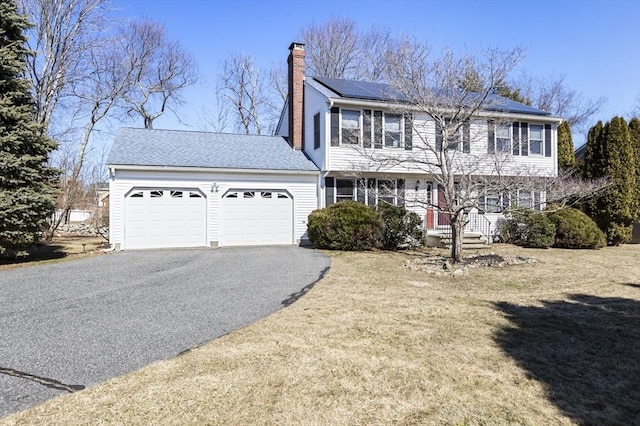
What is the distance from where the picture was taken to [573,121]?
34.7 meters

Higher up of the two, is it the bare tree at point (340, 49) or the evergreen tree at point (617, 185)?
the bare tree at point (340, 49)

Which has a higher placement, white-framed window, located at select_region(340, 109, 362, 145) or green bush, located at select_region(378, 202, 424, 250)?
white-framed window, located at select_region(340, 109, 362, 145)

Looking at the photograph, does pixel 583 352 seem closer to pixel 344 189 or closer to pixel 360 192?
pixel 360 192

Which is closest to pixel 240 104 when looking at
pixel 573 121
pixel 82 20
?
pixel 82 20

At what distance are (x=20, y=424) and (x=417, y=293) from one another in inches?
237

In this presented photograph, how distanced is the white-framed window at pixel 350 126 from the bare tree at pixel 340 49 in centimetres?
1622

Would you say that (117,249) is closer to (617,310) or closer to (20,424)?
(20,424)

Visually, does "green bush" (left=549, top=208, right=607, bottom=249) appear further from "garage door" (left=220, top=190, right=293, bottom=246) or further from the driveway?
"garage door" (left=220, top=190, right=293, bottom=246)

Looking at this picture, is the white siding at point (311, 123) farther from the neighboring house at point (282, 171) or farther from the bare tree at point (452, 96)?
the bare tree at point (452, 96)

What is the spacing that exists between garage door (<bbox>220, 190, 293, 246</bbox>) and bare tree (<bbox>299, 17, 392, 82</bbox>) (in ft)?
58.2

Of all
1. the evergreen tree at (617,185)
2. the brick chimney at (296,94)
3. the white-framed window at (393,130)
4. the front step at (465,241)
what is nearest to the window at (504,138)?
the evergreen tree at (617,185)

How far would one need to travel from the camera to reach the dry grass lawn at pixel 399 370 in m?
3.29

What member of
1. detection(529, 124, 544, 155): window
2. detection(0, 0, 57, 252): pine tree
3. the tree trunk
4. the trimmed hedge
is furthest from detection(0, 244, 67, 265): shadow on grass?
detection(529, 124, 544, 155): window

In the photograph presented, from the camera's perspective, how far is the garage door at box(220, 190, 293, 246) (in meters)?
15.7
